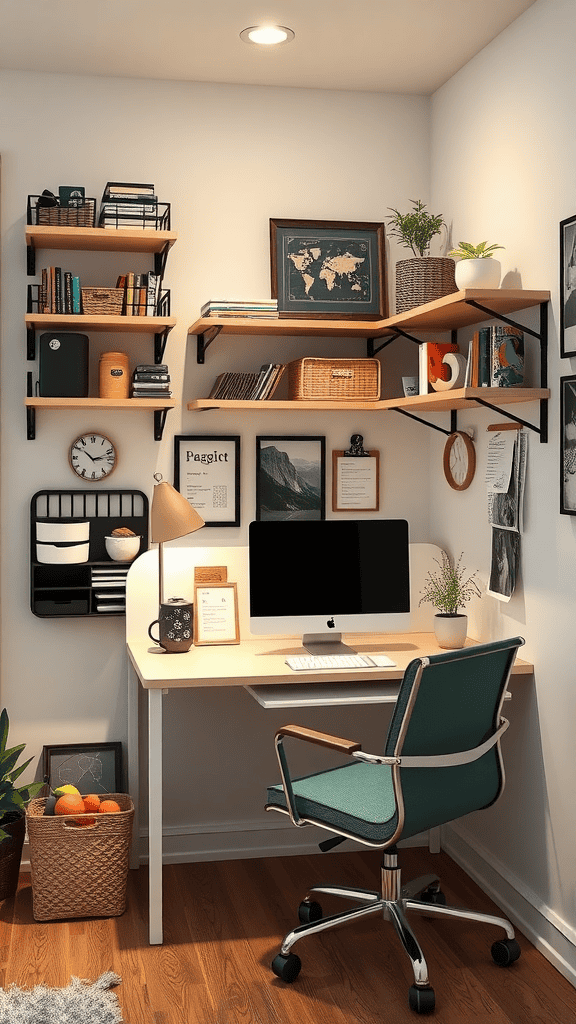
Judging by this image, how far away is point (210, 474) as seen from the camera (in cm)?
367

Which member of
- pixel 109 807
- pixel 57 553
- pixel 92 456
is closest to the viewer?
pixel 109 807

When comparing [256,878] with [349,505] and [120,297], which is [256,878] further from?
[120,297]

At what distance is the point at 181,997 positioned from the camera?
2.67 m

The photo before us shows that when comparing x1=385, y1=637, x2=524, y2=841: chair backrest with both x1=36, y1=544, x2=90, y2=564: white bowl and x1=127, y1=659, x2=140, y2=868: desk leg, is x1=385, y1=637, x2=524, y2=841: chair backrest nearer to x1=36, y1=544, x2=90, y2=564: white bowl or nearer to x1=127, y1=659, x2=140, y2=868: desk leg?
x1=127, y1=659, x2=140, y2=868: desk leg

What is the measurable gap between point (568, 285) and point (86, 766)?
7.39ft

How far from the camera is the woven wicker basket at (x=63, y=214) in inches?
131

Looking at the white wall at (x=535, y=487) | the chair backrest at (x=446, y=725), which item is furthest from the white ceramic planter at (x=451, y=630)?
the chair backrest at (x=446, y=725)

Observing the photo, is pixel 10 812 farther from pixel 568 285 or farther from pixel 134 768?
pixel 568 285

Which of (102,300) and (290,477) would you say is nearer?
(102,300)

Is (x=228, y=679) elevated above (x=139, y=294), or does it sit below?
below

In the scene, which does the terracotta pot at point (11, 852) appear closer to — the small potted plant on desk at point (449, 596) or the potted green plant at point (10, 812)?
the potted green plant at point (10, 812)

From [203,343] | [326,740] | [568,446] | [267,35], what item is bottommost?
[326,740]

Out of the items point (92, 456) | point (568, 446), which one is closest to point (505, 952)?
point (568, 446)

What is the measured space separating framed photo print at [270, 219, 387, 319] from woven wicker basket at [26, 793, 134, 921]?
184 cm
